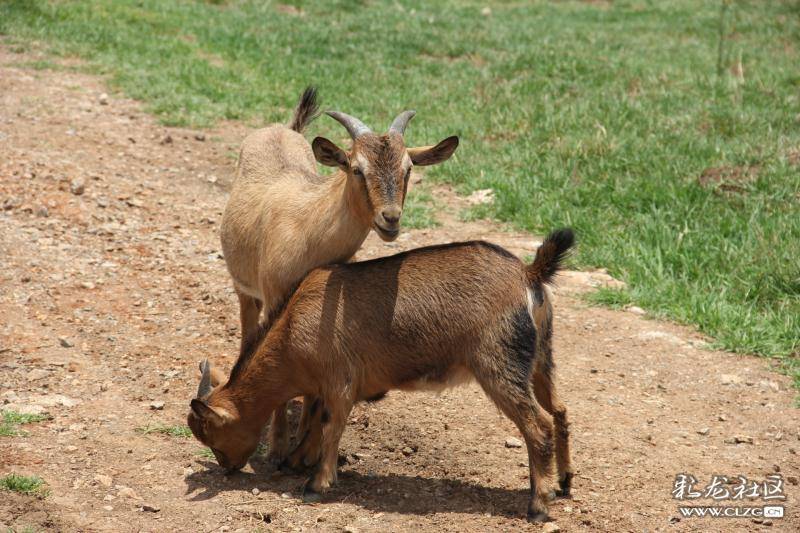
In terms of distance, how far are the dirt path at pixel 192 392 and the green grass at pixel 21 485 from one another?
65mm

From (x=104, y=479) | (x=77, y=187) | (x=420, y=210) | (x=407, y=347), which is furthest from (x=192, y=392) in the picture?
(x=420, y=210)

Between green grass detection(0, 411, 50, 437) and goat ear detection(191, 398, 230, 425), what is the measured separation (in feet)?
3.71

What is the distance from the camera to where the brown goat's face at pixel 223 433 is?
209 inches

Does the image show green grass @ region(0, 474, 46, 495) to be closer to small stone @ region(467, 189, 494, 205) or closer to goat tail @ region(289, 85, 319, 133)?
goat tail @ region(289, 85, 319, 133)

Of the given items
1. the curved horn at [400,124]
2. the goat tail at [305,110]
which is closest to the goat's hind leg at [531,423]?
the curved horn at [400,124]

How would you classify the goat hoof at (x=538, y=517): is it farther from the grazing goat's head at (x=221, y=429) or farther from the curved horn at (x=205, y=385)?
the curved horn at (x=205, y=385)

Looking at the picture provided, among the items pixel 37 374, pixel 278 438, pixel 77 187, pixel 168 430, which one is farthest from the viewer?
pixel 77 187

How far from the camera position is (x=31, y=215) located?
8.30 m

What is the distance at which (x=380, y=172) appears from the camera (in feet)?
17.2

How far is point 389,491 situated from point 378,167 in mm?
1780

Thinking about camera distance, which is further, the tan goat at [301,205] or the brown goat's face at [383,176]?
the tan goat at [301,205]

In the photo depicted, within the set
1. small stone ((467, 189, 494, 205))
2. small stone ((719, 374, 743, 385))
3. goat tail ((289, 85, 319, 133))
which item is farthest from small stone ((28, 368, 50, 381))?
small stone ((467, 189, 494, 205))

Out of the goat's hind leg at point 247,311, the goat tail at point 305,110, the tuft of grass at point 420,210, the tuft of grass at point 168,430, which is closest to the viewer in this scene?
the tuft of grass at point 168,430

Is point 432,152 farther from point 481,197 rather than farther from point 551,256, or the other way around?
point 481,197
